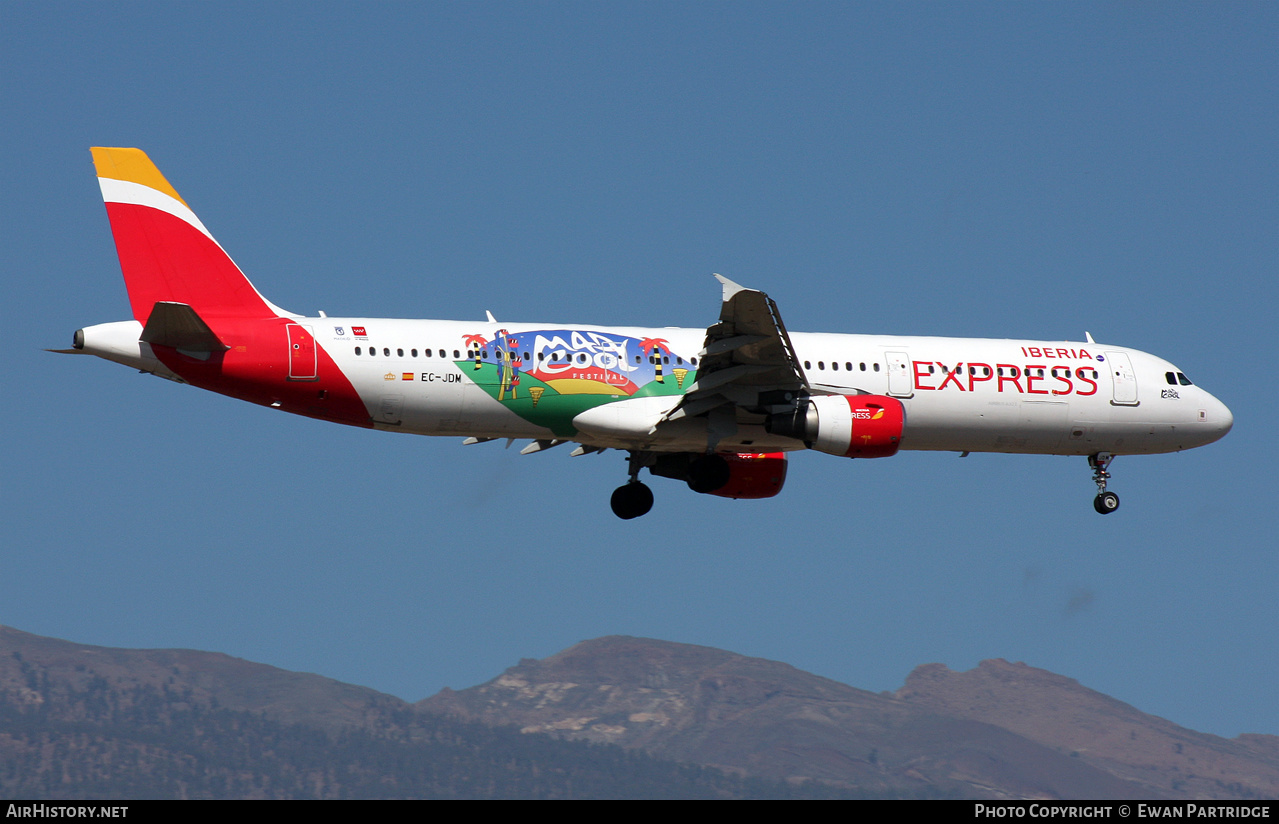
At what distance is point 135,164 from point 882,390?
17.1 meters

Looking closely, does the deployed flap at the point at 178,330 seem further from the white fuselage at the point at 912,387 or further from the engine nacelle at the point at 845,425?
the engine nacelle at the point at 845,425

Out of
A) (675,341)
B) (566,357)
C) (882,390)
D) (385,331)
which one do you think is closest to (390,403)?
(385,331)

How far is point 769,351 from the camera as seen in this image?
3228 centimetres

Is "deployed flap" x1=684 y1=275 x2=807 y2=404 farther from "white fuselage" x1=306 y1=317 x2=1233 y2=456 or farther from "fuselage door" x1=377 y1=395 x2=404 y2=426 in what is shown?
"fuselage door" x1=377 y1=395 x2=404 y2=426

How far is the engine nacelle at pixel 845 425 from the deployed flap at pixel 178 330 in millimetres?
11943

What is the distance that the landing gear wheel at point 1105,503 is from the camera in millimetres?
37781

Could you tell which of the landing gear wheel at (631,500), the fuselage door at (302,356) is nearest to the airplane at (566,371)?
the fuselage door at (302,356)

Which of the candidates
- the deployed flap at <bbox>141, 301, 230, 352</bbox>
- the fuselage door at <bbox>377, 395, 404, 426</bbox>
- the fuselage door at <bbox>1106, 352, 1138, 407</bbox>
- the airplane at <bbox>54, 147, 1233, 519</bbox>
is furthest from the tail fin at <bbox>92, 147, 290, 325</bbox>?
the fuselage door at <bbox>1106, 352, 1138, 407</bbox>

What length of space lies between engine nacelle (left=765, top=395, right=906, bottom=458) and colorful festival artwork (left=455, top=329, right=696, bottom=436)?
2576mm

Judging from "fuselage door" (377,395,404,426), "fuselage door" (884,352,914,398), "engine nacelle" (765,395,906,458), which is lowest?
"fuselage door" (377,395,404,426)

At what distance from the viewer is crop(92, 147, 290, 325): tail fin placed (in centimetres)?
3256

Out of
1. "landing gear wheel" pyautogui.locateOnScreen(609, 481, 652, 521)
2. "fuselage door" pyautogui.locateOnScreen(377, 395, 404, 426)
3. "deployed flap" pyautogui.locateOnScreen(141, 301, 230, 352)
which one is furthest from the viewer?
"landing gear wheel" pyautogui.locateOnScreen(609, 481, 652, 521)

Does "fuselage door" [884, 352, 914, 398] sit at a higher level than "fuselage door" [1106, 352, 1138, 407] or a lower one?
lower
